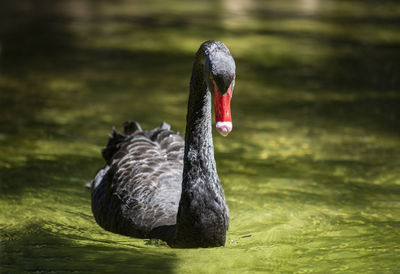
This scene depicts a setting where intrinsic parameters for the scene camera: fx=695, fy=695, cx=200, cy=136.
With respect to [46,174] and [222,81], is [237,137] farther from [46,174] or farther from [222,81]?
[222,81]

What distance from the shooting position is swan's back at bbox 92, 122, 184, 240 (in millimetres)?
4297

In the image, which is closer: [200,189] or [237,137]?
[200,189]

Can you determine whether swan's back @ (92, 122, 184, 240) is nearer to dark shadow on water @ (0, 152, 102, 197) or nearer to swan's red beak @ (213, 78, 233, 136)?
dark shadow on water @ (0, 152, 102, 197)

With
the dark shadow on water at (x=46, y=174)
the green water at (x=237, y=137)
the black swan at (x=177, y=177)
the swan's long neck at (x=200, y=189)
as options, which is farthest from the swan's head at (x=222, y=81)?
the dark shadow on water at (x=46, y=174)

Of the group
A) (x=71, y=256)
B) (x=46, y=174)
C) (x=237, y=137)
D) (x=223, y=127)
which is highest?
(x=237, y=137)

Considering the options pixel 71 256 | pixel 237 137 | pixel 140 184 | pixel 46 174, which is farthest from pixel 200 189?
pixel 237 137

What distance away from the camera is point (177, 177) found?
4.66 m

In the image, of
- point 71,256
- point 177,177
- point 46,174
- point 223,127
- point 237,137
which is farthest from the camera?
point 237,137

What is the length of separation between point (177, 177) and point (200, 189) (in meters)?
0.78

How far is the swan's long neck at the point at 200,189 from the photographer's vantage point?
3881mm

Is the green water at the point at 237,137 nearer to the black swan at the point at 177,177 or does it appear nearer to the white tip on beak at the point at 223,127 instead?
the black swan at the point at 177,177

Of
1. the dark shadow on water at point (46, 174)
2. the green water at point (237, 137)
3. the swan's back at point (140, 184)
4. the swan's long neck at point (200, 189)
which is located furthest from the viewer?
the dark shadow on water at point (46, 174)

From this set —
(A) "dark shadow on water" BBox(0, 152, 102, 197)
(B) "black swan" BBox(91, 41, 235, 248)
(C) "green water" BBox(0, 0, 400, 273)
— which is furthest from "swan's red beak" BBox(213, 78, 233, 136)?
(A) "dark shadow on water" BBox(0, 152, 102, 197)

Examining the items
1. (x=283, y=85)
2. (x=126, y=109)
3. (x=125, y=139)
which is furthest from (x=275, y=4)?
(x=125, y=139)
